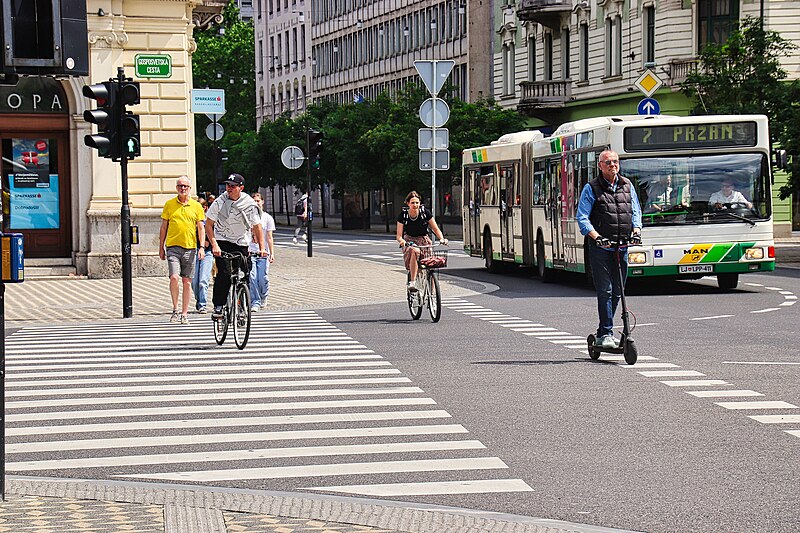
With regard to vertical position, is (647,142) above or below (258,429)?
above

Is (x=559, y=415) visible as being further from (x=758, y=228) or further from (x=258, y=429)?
(x=758, y=228)

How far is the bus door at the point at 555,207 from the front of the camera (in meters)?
27.3

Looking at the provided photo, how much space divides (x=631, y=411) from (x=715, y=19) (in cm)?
4390

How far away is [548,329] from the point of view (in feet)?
59.0

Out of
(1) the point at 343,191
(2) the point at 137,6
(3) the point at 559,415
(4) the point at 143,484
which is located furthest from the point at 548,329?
(1) the point at 343,191

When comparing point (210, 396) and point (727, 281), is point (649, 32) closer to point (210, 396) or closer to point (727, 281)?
point (727, 281)

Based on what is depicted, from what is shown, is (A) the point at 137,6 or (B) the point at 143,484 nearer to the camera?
(B) the point at 143,484

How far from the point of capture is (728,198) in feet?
78.8

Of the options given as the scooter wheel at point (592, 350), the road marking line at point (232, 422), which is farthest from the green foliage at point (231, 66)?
the road marking line at point (232, 422)

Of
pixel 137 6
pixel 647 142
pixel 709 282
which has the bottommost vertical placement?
pixel 709 282

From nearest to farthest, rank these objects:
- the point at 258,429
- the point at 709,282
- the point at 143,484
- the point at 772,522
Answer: the point at 772,522 → the point at 143,484 → the point at 258,429 → the point at 709,282

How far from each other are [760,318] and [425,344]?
4981 millimetres

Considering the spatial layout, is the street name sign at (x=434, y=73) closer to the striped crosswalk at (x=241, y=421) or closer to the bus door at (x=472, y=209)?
the bus door at (x=472, y=209)

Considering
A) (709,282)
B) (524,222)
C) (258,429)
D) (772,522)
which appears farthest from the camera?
(524,222)
